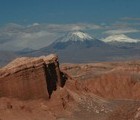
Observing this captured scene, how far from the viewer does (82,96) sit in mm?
58469

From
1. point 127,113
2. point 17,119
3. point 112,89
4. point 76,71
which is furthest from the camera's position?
point 76,71

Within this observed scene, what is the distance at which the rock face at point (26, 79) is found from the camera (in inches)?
2040

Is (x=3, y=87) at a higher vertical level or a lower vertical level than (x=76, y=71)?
higher

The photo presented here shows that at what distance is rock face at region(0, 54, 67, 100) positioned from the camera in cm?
5182

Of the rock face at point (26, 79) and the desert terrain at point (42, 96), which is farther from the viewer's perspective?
the rock face at point (26, 79)

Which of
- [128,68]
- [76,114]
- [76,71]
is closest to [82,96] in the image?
[76,114]

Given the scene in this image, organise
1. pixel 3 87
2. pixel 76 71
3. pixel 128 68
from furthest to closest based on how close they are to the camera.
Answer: pixel 76 71
pixel 128 68
pixel 3 87

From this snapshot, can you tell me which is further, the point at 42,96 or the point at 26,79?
the point at 42,96

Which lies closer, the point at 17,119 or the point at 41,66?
the point at 17,119

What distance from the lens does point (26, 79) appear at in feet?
174

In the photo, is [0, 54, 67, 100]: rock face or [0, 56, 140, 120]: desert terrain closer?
[0, 56, 140, 120]: desert terrain

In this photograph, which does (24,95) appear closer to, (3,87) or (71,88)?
(3,87)

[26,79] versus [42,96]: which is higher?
[26,79]

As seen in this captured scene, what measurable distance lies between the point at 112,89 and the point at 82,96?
36.4 meters
